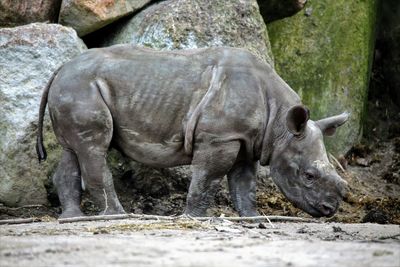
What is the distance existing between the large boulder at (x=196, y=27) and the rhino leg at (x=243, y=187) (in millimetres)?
1453

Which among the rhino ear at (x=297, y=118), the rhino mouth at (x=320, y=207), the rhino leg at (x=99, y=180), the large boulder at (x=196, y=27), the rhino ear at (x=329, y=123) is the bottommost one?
the rhino mouth at (x=320, y=207)

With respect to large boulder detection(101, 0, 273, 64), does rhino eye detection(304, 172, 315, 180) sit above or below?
below

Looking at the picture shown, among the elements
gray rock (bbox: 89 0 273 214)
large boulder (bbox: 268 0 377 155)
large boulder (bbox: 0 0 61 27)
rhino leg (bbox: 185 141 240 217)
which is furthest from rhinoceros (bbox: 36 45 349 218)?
large boulder (bbox: 268 0 377 155)

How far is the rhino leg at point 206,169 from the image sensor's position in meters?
8.35

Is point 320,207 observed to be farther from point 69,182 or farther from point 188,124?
point 69,182

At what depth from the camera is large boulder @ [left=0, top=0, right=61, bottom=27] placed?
974cm

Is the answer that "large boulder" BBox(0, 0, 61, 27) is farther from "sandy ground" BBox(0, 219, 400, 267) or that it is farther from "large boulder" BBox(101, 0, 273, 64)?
"sandy ground" BBox(0, 219, 400, 267)

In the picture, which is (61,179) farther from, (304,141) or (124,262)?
(124,262)

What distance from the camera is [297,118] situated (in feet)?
27.6

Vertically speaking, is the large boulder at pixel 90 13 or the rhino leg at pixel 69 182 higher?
the large boulder at pixel 90 13

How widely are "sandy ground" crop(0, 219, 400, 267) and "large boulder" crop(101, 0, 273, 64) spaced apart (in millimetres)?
2973

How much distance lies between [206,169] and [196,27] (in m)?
1.90

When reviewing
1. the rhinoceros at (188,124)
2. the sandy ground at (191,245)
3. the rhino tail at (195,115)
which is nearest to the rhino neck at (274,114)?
the rhinoceros at (188,124)

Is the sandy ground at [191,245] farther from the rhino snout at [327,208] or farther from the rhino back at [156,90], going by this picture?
the rhino back at [156,90]
